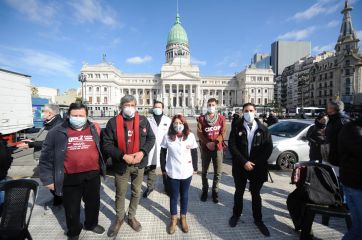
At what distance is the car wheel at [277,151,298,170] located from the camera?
7184 millimetres

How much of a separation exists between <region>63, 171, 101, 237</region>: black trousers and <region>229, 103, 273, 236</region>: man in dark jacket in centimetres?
248

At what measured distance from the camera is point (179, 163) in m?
3.39

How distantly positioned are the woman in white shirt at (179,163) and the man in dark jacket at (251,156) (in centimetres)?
85

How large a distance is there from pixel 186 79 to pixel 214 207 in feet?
268

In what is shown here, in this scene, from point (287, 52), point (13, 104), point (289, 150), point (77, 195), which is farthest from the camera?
point (287, 52)

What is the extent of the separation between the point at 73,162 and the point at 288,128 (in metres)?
7.79

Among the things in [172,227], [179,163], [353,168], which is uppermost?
[353,168]

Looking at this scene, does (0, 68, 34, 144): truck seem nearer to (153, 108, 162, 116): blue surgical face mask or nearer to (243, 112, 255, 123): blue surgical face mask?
(153, 108, 162, 116): blue surgical face mask

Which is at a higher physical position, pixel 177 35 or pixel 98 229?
pixel 177 35

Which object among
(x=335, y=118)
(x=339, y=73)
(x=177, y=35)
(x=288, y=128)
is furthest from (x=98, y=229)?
(x=177, y=35)

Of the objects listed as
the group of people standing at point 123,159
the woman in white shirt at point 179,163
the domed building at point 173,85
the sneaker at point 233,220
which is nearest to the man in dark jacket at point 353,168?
the group of people standing at point 123,159

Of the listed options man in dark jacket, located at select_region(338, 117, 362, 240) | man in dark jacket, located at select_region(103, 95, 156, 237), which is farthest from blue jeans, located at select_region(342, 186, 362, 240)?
man in dark jacket, located at select_region(103, 95, 156, 237)

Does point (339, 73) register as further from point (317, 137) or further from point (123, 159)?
point (123, 159)

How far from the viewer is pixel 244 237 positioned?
10.9 ft
